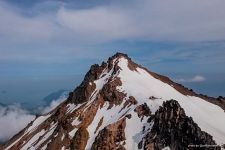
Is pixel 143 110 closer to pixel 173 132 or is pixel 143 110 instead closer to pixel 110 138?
pixel 110 138

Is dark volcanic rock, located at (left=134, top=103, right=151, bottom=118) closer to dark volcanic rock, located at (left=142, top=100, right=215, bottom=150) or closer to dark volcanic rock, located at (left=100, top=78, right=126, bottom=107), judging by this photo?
dark volcanic rock, located at (left=142, top=100, right=215, bottom=150)

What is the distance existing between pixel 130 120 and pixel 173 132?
21688 mm

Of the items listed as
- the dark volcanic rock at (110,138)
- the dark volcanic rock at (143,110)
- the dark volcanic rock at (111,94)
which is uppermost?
the dark volcanic rock at (111,94)

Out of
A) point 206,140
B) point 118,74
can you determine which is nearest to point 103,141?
point 206,140

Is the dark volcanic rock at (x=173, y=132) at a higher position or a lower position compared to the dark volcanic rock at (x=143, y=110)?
lower

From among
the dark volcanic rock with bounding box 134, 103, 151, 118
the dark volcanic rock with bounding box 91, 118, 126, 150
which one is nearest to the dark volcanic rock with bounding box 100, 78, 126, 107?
the dark volcanic rock with bounding box 134, 103, 151, 118

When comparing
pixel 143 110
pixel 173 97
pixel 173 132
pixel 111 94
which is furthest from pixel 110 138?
pixel 173 97

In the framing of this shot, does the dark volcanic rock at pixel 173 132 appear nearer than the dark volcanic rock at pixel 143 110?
Yes

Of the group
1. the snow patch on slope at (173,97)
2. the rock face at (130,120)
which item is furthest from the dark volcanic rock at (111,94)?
the snow patch on slope at (173,97)

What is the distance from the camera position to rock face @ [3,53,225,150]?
141 m

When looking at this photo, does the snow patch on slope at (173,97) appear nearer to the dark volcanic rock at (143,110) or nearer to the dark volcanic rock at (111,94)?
the dark volcanic rock at (143,110)

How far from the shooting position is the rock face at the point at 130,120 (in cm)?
14062

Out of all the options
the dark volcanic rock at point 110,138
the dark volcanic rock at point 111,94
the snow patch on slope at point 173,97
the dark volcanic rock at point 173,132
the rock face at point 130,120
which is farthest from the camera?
the dark volcanic rock at point 111,94

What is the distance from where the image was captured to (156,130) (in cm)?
14488
